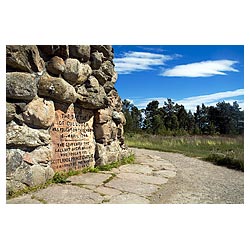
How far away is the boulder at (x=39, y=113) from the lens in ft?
12.5

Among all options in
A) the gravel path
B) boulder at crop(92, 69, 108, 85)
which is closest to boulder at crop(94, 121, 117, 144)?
the gravel path

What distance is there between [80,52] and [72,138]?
163cm

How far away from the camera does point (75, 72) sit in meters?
4.59

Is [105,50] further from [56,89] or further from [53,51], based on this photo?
[56,89]

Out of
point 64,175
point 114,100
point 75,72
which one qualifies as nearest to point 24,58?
point 75,72

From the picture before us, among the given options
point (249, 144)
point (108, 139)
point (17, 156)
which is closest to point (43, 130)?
point (17, 156)

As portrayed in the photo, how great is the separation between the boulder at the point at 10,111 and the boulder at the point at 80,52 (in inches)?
60.7

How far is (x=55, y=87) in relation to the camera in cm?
419

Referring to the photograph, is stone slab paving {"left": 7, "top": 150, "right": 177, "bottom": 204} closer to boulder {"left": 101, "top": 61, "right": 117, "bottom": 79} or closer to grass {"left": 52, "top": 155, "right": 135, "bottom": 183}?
grass {"left": 52, "top": 155, "right": 135, "bottom": 183}

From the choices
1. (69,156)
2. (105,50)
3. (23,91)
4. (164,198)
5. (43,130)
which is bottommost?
(164,198)

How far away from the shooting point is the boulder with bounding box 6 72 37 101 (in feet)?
11.5

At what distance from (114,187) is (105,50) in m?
3.26

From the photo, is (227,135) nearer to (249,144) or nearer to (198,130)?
(198,130)

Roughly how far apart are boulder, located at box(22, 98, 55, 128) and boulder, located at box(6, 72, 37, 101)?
0.47 ft
